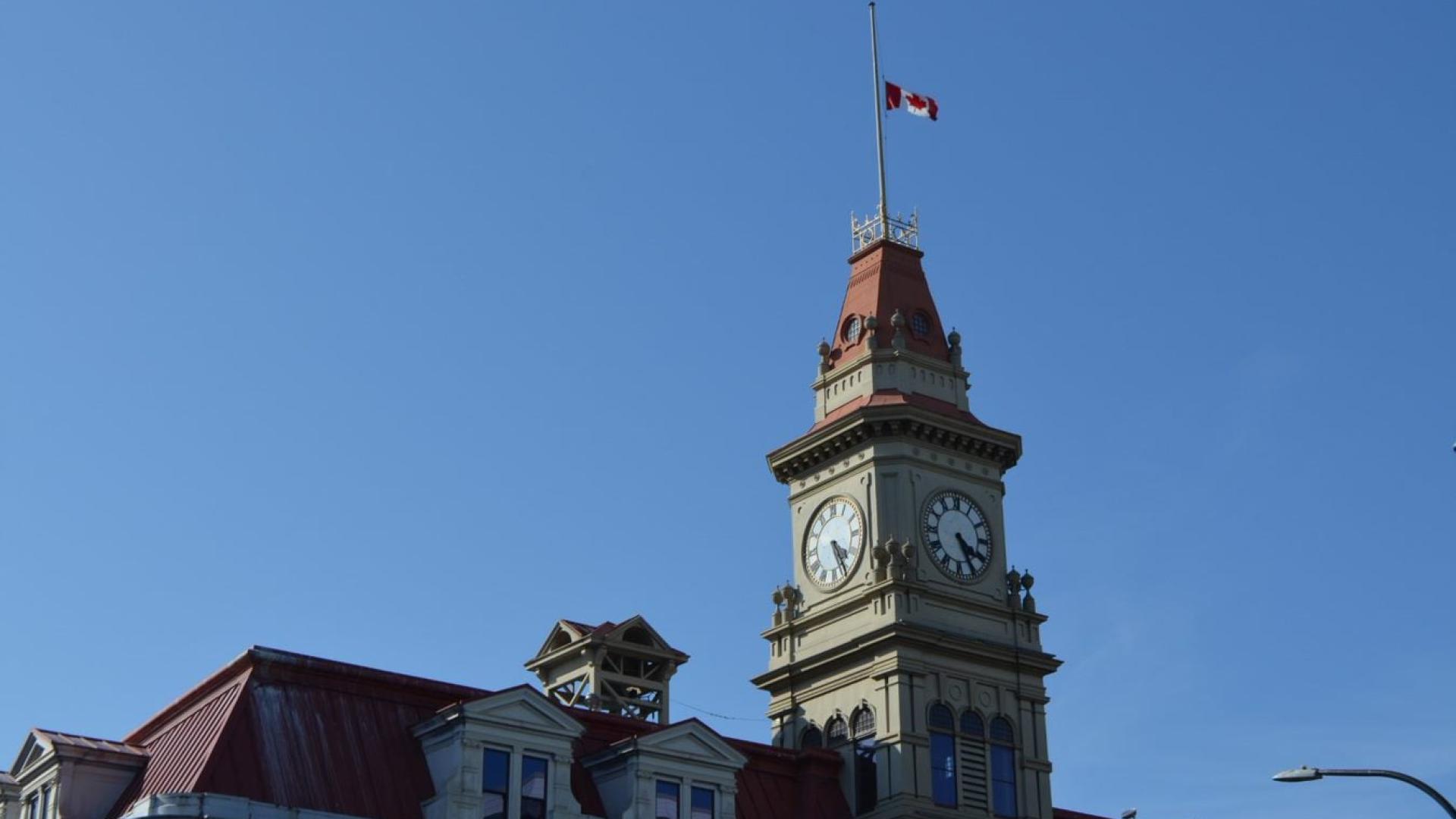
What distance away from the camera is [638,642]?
247 ft

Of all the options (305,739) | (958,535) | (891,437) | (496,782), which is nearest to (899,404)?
(891,437)

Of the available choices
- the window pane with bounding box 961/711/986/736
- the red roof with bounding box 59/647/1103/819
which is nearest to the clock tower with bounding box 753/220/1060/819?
the window pane with bounding box 961/711/986/736

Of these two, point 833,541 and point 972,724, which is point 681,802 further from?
point 833,541

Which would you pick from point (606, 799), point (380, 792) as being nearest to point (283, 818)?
point (380, 792)

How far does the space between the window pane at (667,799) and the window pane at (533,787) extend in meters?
3.82

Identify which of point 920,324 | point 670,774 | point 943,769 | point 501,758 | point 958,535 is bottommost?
point 501,758

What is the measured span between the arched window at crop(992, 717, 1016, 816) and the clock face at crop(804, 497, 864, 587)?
6.89 metres

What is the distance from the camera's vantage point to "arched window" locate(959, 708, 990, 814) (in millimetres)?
71562

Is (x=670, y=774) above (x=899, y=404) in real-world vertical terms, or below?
below

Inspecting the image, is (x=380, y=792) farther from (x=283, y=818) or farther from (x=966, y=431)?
(x=966, y=431)

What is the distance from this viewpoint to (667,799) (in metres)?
64.9

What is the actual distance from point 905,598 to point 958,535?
12.9ft

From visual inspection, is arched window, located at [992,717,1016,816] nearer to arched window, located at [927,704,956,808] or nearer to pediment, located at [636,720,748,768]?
arched window, located at [927,704,956,808]

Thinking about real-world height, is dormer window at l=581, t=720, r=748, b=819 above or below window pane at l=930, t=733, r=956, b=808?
below
